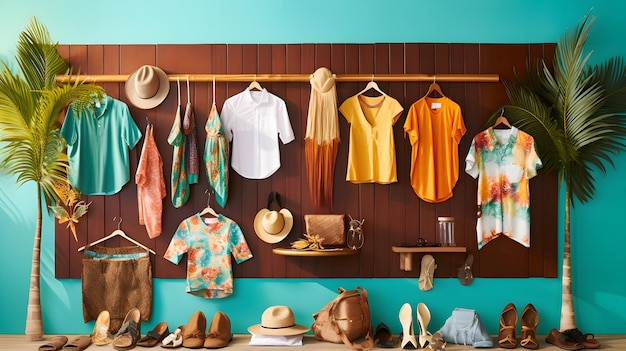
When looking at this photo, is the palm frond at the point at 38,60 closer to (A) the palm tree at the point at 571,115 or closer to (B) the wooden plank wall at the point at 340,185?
(B) the wooden plank wall at the point at 340,185

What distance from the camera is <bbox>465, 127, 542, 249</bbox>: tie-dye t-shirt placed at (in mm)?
4723

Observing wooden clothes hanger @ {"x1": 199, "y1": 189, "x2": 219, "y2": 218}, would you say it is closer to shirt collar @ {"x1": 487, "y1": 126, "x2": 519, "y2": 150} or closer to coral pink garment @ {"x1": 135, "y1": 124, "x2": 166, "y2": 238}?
coral pink garment @ {"x1": 135, "y1": 124, "x2": 166, "y2": 238}

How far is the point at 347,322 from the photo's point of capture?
4.35 meters

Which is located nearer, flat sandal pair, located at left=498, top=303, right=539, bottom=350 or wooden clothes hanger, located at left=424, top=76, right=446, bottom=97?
flat sandal pair, located at left=498, top=303, right=539, bottom=350

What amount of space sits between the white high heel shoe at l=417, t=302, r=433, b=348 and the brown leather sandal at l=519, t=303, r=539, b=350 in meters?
0.62

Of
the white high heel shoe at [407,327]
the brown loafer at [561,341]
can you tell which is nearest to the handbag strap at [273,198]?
the white high heel shoe at [407,327]

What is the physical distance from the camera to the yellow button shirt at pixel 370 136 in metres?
4.74

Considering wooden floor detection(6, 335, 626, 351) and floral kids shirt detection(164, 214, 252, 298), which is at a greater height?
floral kids shirt detection(164, 214, 252, 298)

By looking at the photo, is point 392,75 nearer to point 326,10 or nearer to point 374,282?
point 326,10

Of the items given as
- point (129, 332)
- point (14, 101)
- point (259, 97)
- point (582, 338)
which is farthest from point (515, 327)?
point (14, 101)

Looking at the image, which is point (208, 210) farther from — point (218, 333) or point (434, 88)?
point (434, 88)

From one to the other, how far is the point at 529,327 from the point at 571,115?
4.94 ft

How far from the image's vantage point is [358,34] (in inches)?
191

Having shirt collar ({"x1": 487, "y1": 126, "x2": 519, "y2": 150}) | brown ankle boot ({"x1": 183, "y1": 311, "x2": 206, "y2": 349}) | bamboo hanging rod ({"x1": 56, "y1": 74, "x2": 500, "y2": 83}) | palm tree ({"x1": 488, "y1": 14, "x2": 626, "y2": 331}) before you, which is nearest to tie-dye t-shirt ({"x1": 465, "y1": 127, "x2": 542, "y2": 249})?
shirt collar ({"x1": 487, "y1": 126, "x2": 519, "y2": 150})
